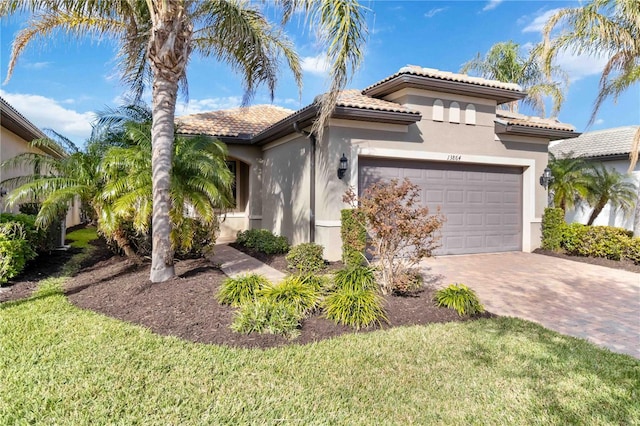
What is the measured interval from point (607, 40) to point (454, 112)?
4553mm

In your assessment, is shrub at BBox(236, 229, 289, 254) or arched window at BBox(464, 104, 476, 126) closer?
shrub at BBox(236, 229, 289, 254)

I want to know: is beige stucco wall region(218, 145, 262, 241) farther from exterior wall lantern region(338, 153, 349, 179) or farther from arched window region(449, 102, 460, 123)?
arched window region(449, 102, 460, 123)

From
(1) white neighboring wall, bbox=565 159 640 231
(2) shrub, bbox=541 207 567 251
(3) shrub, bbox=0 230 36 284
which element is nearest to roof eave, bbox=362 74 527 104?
(2) shrub, bbox=541 207 567 251

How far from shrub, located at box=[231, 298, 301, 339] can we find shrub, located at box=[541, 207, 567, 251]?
35.7 feet

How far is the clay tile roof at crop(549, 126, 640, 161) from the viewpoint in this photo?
16453mm

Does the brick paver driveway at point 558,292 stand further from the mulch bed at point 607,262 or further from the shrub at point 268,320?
the shrub at point 268,320

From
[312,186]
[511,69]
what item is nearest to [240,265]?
[312,186]

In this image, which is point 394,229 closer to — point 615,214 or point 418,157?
point 418,157

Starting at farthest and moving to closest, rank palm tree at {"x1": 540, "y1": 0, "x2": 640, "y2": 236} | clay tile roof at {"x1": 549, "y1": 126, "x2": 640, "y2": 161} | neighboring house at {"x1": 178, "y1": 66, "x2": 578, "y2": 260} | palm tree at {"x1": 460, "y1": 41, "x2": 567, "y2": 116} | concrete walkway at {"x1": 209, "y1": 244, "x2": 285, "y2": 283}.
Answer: palm tree at {"x1": 460, "y1": 41, "x2": 567, "y2": 116} < clay tile roof at {"x1": 549, "y1": 126, "x2": 640, "y2": 161} < palm tree at {"x1": 540, "y1": 0, "x2": 640, "y2": 236} < neighboring house at {"x1": 178, "y1": 66, "x2": 578, "y2": 260} < concrete walkway at {"x1": 209, "y1": 244, "x2": 285, "y2": 283}

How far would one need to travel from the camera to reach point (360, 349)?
4.39m

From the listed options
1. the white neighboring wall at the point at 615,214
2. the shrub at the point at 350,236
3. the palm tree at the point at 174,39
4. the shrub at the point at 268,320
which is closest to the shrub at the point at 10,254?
the palm tree at the point at 174,39

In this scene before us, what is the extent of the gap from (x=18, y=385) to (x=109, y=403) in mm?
1033

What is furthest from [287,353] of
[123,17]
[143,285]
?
[123,17]

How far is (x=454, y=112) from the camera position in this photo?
454 inches
